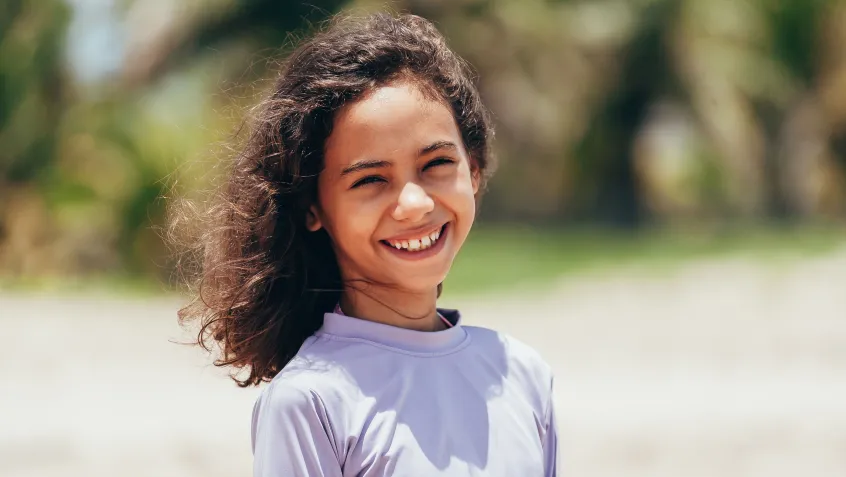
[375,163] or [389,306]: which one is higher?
[375,163]

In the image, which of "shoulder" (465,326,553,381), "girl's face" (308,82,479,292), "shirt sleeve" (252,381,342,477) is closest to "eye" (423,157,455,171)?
"girl's face" (308,82,479,292)

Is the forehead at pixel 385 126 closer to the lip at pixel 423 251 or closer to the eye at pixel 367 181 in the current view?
the eye at pixel 367 181

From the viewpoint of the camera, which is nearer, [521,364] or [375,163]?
[375,163]

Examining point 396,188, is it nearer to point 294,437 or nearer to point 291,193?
point 291,193

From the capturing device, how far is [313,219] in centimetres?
211

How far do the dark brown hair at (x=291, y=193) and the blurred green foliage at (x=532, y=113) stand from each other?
7.18 m

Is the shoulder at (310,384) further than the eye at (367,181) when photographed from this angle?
No

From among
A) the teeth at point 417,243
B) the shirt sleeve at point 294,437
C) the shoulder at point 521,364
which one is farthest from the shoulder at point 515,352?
the shirt sleeve at point 294,437

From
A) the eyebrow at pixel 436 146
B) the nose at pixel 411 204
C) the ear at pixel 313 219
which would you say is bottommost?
the ear at pixel 313 219

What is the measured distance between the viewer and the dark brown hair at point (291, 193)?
204 cm

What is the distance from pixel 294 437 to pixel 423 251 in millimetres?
445

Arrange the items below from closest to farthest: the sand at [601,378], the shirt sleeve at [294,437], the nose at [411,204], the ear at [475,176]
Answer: the shirt sleeve at [294,437]
the nose at [411,204]
the ear at [475,176]
the sand at [601,378]

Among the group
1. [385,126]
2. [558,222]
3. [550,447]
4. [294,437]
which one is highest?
[385,126]

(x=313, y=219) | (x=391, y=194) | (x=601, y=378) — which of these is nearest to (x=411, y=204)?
(x=391, y=194)
